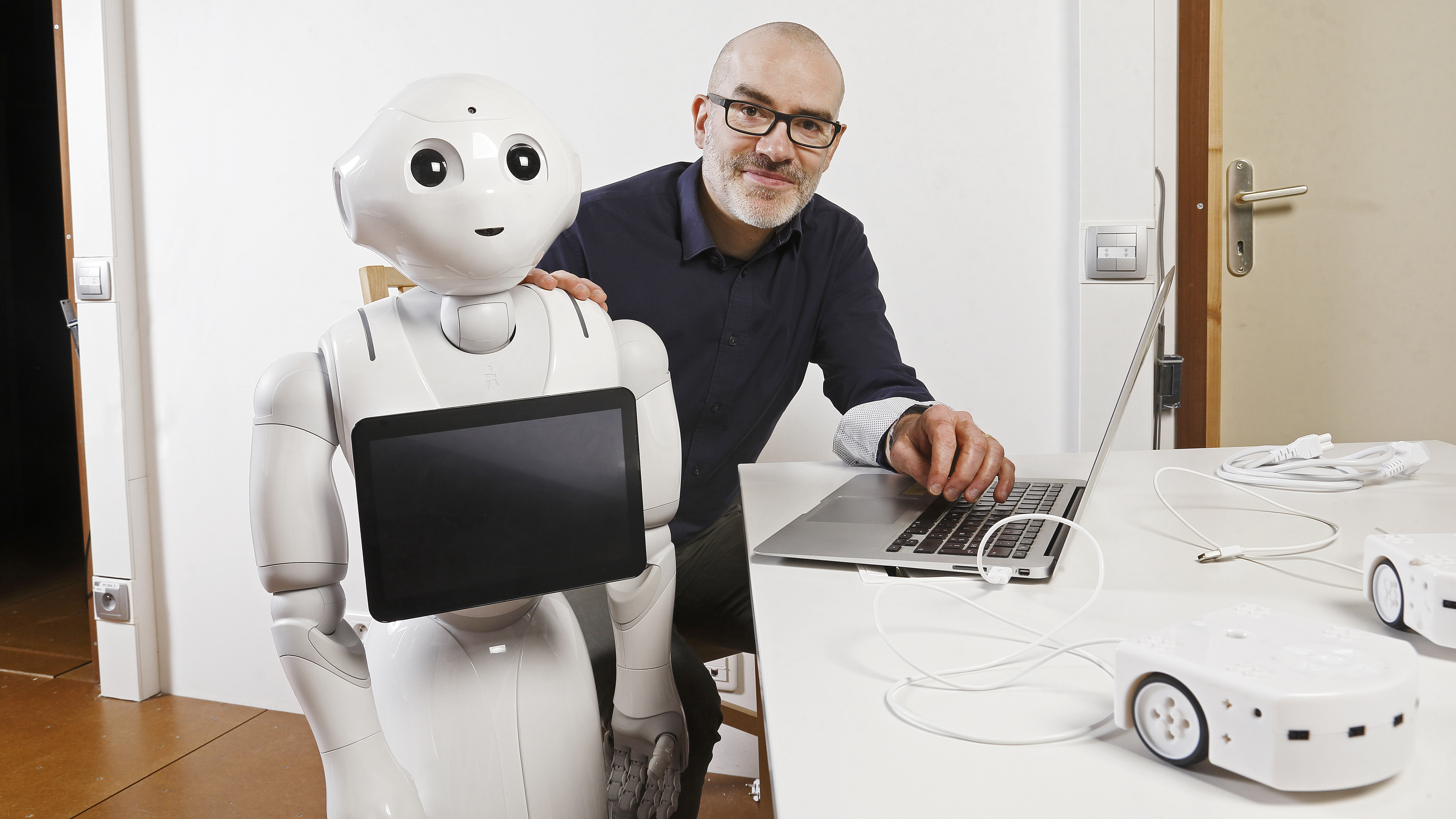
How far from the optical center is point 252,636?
2168 mm

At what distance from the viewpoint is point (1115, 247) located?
1.72 meters

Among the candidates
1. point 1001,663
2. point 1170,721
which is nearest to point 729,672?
point 1001,663

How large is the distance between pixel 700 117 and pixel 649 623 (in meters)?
1.01

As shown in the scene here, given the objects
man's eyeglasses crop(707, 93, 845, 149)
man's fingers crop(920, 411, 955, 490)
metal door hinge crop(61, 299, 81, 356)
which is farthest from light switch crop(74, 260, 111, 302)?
man's fingers crop(920, 411, 955, 490)

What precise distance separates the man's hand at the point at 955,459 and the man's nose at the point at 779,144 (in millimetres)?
535

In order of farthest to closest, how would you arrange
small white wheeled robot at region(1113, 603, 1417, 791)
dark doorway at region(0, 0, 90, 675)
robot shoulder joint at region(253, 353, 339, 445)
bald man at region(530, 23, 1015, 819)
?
dark doorway at region(0, 0, 90, 675), bald man at region(530, 23, 1015, 819), robot shoulder joint at region(253, 353, 339, 445), small white wheeled robot at region(1113, 603, 1417, 791)

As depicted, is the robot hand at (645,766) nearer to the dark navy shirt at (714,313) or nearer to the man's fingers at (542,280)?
the man's fingers at (542,280)

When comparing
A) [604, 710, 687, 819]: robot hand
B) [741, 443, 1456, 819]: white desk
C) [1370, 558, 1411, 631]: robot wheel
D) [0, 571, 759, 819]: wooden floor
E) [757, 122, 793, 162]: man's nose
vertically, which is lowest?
[0, 571, 759, 819]: wooden floor

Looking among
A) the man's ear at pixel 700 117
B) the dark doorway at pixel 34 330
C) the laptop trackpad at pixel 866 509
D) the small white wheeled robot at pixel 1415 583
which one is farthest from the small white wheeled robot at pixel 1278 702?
the dark doorway at pixel 34 330

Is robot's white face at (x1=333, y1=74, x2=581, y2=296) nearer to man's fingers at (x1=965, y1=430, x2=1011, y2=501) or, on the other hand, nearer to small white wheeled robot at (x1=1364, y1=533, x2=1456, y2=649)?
man's fingers at (x1=965, y1=430, x2=1011, y2=501)

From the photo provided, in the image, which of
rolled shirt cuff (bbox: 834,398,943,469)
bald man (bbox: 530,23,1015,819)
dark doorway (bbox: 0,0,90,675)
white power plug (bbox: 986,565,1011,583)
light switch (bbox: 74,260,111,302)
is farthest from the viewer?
dark doorway (bbox: 0,0,90,675)

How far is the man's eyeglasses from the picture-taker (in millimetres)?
1403

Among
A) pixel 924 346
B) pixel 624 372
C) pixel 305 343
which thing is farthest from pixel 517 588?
pixel 305 343

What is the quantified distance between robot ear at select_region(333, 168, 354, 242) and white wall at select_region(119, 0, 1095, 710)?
3.53 feet
